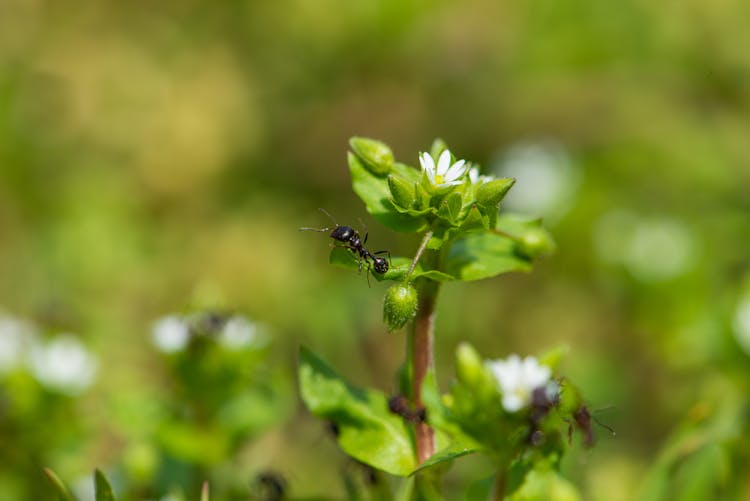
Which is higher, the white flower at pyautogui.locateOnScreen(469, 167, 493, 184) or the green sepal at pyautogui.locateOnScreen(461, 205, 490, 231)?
the white flower at pyautogui.locateOnScreen(469, 167, 493, 184)

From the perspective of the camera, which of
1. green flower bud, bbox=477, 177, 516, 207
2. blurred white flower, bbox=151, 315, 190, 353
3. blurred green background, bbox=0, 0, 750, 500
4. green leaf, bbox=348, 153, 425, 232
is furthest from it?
blurred green background, bbox=0, 0, 750, 500

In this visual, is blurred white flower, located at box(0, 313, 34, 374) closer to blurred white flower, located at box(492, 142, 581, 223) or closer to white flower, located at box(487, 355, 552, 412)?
white flower, located at box(487, 355, 552, 412)

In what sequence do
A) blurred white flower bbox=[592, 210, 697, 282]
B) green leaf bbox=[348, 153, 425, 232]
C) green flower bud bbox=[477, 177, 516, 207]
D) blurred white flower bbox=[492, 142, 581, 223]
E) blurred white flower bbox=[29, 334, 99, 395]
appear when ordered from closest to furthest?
green flower bud bbox=[477, 177, 516, 207] → green leaf bbox=[348, 153, 425, 232] → blurred white flower bbox=[29, 334, 99, 395] → blurred white flower bbox=[592, 210, 697, 282] → blurred white flower bbox=[492, 142, 581, 223]

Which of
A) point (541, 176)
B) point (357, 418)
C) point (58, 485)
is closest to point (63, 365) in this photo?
point (58, 485)

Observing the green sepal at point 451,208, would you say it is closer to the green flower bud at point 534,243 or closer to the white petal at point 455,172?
the white petal at point 455,172

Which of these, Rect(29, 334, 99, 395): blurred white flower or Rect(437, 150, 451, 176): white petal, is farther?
Rect(29, 334, 99, 395): blurred white flower

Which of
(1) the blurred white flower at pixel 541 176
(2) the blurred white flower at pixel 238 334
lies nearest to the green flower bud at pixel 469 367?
(2) the blurred white flower at pixel 238 334

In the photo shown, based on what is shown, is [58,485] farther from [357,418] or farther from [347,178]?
[347,178]

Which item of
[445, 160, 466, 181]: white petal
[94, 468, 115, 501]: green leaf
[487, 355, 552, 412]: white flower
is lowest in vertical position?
[94, 468, 115, 501]: green leaf

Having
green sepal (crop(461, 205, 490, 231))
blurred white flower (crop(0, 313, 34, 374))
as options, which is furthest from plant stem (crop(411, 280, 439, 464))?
blurred white flower (crop(0, 313, 34, 374))
